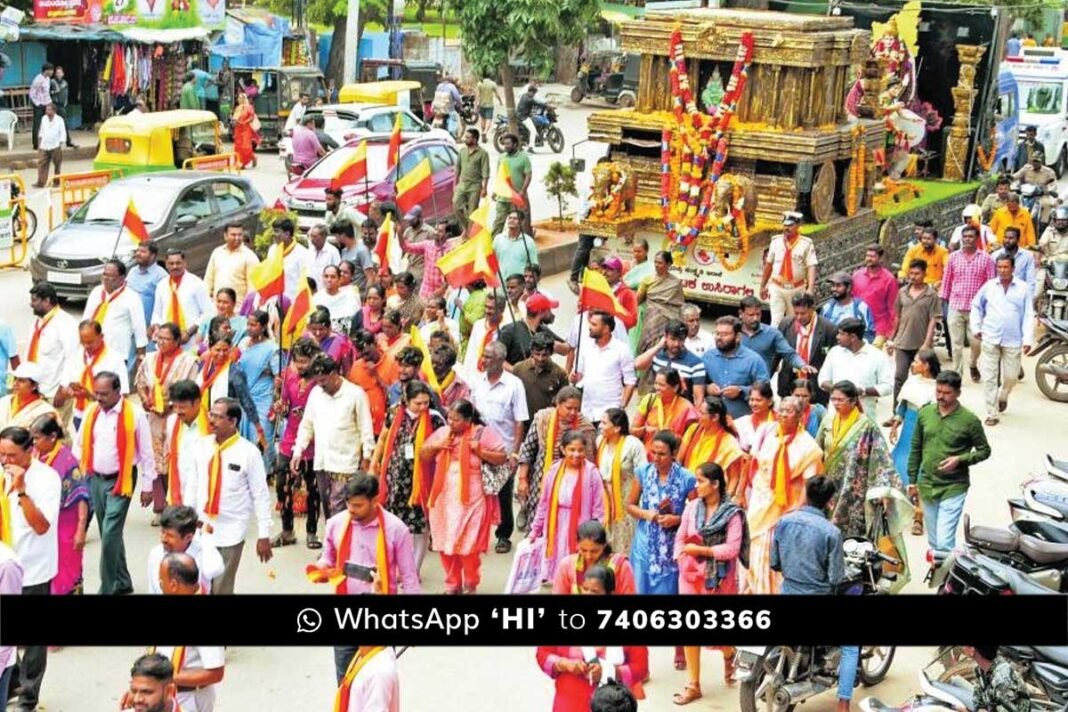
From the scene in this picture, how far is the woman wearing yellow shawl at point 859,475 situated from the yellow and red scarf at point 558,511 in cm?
154

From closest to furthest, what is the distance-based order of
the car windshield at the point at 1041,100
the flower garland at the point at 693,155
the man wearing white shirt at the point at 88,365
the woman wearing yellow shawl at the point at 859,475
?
the woman wearing yellow shawl at the point at 859,475, the man wearing white shirt at the point at 88,365, the flower garland at the point at 693,155, the car windshield at the point at 1041,100

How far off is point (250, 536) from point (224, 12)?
23561 mm

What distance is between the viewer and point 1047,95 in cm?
2991

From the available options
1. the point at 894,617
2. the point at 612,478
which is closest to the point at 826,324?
the point at 612,478

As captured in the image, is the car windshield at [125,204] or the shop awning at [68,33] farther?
the shop awning at [68,33]

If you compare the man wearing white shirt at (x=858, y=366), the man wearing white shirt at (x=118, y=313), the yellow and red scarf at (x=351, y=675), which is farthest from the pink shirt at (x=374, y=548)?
the man wearing white shirt at (x=118, y=313)

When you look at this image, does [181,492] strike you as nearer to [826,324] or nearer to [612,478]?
[612,478]

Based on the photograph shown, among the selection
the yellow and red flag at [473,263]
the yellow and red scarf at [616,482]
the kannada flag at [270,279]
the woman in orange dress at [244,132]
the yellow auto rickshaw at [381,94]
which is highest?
the yellow and red flag at [473,263]

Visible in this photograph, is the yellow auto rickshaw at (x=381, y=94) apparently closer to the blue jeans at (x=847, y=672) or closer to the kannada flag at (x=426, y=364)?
the kannada flag at (x=426, y=364)

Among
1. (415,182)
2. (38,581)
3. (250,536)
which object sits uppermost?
(415,182)

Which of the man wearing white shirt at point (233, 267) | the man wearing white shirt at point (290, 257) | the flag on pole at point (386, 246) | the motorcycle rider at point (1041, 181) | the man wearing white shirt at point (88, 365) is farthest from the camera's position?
the motorcycle rider at point (1041, 181)

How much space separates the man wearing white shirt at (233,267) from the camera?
1455 centimetres

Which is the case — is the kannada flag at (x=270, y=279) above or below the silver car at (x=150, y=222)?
above

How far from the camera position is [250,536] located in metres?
11.8
